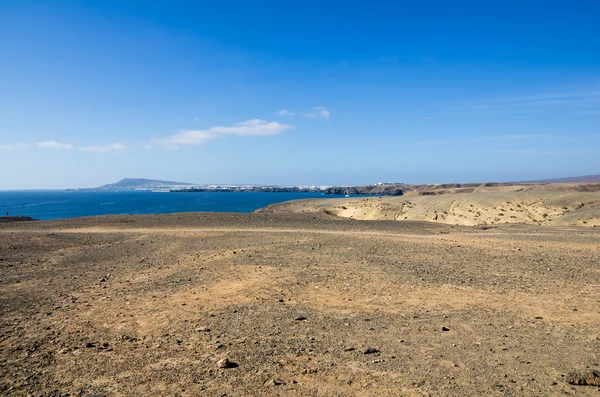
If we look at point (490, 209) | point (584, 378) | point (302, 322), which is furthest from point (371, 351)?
point (490, 209)

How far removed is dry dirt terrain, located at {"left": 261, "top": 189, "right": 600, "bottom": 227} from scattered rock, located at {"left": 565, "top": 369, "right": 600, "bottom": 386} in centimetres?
2746

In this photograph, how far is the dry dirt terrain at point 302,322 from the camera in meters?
5.47

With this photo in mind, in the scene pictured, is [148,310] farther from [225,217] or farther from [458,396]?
[225,217]

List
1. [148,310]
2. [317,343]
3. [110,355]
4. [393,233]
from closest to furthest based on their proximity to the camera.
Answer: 1. [110,355]
2. [317,343]
3. [148,310]
4. [393,233]

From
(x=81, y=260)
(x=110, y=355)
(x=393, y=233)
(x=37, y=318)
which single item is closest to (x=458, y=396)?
(x=110, y=355)

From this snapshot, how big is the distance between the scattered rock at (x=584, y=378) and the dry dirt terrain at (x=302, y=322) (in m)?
0.10

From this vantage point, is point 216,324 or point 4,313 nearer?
point 216,324

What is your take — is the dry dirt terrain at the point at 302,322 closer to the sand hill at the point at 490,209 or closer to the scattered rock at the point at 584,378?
the scattered rock at the point at 584,378

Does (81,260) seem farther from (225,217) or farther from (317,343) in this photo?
(225,217)

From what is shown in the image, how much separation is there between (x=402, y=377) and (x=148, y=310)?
587cm

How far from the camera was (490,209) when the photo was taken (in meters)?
38.1

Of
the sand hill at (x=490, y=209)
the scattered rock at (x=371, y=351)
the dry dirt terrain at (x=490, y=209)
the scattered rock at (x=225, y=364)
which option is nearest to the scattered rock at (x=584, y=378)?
the scattered rock at (x=371, y=351)

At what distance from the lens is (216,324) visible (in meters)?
7.73

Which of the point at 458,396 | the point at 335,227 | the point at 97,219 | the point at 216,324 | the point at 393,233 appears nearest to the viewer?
the point at 458,396
